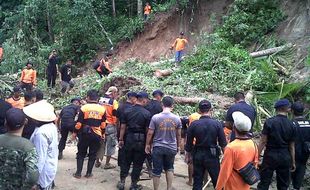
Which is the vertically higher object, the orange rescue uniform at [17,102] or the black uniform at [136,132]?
the orange rescue uniform at [17,102]

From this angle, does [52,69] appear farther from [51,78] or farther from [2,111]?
[2,111]

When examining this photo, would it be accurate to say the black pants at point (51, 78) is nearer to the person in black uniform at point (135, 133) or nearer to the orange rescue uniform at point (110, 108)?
the orange rescue uniform at point (110, 108)

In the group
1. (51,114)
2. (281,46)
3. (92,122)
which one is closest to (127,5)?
(281,46)

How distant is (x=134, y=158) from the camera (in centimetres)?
808

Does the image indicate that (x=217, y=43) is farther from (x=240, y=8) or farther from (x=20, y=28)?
(x=20, y=28)

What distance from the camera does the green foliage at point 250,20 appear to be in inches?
730

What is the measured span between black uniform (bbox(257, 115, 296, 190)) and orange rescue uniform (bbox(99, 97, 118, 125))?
11.6 feet

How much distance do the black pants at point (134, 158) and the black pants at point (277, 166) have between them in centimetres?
221

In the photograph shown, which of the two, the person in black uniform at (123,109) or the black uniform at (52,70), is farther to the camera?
the black uniform at (52,70)

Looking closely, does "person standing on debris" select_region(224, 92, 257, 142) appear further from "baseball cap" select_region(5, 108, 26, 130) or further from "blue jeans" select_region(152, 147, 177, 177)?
"baseball cap" select_region(5, 108, 26, 130)

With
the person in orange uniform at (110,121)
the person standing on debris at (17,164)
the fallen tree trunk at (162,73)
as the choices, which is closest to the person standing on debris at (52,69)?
the fallen tree trunk at (162,73)

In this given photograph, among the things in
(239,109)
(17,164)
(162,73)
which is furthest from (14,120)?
(162,73)

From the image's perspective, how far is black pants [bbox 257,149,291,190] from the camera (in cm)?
714

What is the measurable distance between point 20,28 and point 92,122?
17278 mm
